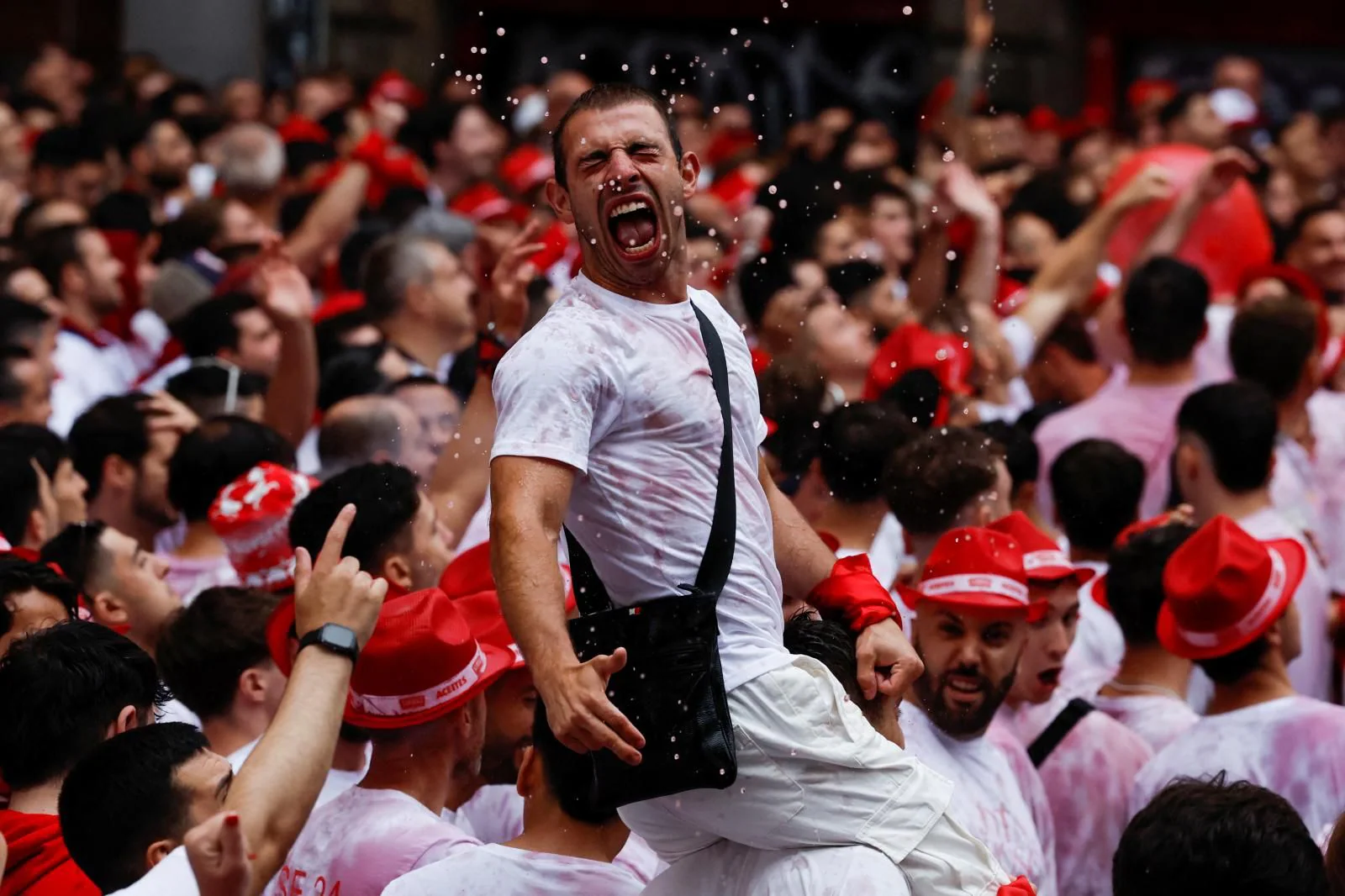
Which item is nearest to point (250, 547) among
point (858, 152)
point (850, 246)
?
point (850, 246)

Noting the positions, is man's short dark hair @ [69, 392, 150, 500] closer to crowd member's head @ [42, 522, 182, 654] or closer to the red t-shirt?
crowd member's head @ [42, 522, 182, 654]

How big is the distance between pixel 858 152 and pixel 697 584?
332 inches

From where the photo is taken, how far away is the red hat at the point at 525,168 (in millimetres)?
10909

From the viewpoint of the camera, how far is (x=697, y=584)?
3.37 metres

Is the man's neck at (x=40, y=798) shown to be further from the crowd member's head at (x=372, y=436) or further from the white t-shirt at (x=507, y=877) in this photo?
the crowd member's head at (x=372, y=436)

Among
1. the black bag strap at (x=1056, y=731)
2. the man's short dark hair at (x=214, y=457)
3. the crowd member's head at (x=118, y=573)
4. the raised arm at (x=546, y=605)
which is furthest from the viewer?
the man's short dark hair at (x=214, y=457)

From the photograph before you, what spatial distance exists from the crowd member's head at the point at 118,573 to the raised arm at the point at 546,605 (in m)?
1.73

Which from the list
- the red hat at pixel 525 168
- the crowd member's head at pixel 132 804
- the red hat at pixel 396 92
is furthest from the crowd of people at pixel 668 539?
the red hat at pixel 396 92

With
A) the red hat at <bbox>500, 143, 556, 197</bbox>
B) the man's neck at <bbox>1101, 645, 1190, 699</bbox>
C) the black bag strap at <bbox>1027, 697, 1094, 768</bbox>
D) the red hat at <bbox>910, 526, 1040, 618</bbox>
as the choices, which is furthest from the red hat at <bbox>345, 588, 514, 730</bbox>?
the red hat at <bbox>500, 143, 556, 197</bbox>

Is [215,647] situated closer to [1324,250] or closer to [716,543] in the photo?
[716,543]

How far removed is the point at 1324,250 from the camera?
357 inches

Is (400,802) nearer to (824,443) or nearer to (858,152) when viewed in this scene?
(824,443)

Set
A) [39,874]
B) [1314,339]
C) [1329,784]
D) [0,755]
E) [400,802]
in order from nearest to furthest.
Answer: [39,874] → [0,755] → [400,802] → [1329,784] → [1314,339]

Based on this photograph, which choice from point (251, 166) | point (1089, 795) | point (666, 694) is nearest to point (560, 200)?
point (666, 694)
